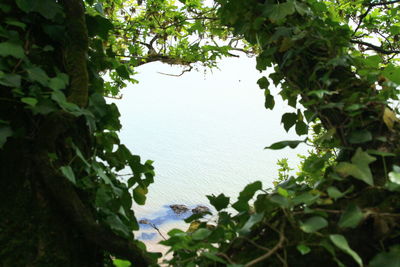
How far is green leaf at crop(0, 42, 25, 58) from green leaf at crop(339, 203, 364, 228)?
59 cm

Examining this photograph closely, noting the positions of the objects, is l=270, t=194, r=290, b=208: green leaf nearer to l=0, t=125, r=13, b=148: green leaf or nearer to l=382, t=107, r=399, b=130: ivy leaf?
l=382, t=107, r=399, b=130: ivy leaf

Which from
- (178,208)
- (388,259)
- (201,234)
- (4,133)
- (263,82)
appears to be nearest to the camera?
(388,259)

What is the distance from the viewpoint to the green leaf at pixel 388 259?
373 millimetres

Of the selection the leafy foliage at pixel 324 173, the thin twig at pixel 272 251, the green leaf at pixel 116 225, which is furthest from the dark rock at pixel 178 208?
the thin twig at pixel 272 251

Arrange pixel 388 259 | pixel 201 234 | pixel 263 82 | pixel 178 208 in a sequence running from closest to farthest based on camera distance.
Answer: pixel 388 259 < pixel 201 234 < pixel 263 82 < pixel 178 208

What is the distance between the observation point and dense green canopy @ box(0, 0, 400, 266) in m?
0.45

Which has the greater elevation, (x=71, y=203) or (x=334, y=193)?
(x=71, y=203)

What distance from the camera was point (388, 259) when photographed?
380mm

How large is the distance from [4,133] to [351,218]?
1.84 feet

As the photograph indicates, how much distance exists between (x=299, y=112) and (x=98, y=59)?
Result: 550 mm

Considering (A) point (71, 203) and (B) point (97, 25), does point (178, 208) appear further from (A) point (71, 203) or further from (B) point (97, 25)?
(A) point (71, 203)

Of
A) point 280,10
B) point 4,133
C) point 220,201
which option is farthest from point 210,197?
point 280,10

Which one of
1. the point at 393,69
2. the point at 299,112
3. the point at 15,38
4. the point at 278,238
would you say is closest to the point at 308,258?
the point at 278,238

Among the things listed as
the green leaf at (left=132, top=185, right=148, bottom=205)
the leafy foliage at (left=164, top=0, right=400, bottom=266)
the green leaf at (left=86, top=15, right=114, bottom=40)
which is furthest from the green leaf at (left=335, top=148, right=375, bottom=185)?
the green leaf at (left=86, top=15, right=114, bottom=40)
